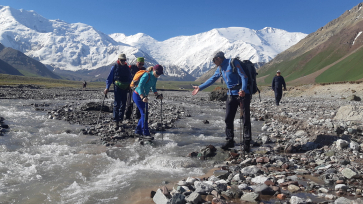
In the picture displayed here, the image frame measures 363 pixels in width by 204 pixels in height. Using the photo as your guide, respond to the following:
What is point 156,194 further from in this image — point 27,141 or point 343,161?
point 27,141

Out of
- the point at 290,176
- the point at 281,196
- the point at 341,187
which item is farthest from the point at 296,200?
the point at 290,176

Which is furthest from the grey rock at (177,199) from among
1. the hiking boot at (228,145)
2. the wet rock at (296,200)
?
the hiking boot at (228,145)

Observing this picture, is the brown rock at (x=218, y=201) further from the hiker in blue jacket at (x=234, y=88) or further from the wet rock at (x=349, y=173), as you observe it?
the hiker in blue jacket at (x=234, y=88)

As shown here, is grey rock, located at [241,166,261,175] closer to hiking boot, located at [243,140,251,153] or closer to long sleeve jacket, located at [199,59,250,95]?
hiking boot, located at [243,140,251,153]

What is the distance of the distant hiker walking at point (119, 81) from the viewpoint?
12250 mm

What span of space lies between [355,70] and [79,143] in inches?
4521

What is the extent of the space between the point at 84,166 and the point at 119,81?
5.93 metres

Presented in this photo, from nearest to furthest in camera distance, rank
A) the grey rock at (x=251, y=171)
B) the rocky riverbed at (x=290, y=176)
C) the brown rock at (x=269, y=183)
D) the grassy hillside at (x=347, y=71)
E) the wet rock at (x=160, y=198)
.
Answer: the wet rock at (x=160, y=198) → the rocky riverbed at (x=290, y=176) → the brown rock at (x=269, y=183) → the grey rock at (x=251, y=171) → the grassy hillside at (x=347, y=71)

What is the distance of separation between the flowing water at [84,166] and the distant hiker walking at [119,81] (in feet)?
6.75

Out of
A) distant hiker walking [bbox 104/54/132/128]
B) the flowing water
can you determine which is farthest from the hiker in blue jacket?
distant hiker walking [bbox 104/54/132/128]

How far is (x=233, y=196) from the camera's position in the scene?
5.02 metres

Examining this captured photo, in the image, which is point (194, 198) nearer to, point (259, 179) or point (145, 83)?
point (259, 179)

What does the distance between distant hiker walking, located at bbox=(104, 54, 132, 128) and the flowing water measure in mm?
2058

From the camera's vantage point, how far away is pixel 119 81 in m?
12.4
